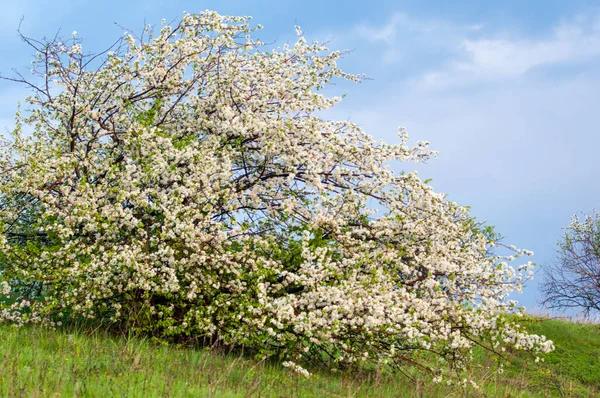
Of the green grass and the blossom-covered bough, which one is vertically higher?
the blossom-covered bough

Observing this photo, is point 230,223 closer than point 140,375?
No

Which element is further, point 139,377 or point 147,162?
point 147,162

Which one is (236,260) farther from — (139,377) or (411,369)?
(411,369)

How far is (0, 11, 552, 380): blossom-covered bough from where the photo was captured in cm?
1159

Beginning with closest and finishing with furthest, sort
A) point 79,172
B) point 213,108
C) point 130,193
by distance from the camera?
point 130,193
point 79,172
point 213,108

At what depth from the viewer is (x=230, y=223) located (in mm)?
12383

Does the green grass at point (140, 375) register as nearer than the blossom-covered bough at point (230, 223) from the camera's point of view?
Yes

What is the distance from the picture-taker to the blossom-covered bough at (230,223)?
11594 mm

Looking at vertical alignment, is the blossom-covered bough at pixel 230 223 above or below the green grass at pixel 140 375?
above

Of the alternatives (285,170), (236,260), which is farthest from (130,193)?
(285,170)

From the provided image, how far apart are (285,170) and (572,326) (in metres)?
18.0

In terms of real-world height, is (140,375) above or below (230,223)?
below

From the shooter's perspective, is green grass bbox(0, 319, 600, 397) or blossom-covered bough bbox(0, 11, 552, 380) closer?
green grass bbox(0, 319, 600, 397)

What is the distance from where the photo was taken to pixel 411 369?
587 inches
